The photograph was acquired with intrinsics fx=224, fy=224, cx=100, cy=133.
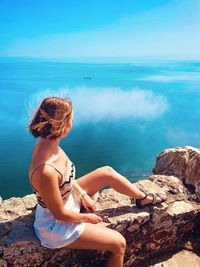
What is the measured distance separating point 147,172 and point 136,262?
1853 inches

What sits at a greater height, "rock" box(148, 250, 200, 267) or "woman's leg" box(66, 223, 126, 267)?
"woman's leg" box(66, 223, 126, 267)

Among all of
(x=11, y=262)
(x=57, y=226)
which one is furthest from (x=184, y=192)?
(x=11, y=262)

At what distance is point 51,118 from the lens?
1.75 m

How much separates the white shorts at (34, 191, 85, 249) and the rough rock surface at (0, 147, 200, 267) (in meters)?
0.14

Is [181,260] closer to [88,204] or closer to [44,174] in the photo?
[88,204]

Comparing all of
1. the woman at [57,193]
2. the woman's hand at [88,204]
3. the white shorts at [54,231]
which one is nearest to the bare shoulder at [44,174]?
the woman at [57,193]

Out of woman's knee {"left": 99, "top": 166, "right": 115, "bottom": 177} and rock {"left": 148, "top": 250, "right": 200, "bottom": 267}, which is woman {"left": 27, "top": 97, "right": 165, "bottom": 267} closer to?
woman's knee {"left": 99, "top": 166, "right": 115, "bottom": 177}

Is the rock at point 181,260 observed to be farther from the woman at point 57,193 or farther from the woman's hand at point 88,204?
the woman's hand at point 88,204

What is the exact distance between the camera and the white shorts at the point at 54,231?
184cm

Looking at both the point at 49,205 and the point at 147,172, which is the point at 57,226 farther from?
the point at 147,172

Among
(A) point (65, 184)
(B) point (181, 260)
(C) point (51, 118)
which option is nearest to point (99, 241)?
(A) point (65, 184)

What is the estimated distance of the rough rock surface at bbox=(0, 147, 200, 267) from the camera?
198 centimetres

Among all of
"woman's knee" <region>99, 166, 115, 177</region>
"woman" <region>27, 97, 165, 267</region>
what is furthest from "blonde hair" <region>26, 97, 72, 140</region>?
"woman's knee" <region>99, 166, 115, 177</region>

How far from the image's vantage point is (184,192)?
118 inches
